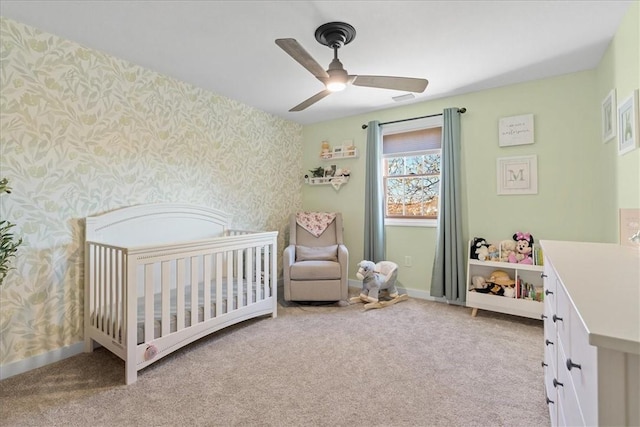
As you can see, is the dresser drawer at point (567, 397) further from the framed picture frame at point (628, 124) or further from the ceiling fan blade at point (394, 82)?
the ceiling fan blade at point (394, 82)

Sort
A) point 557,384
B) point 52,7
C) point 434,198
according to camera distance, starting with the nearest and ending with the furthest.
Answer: point 557,384
point 52,7
point 434,198

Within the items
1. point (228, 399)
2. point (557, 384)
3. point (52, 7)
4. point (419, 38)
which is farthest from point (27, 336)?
point (419, 38)

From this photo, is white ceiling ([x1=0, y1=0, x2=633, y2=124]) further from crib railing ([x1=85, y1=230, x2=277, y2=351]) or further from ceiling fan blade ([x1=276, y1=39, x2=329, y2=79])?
crib railing ([x1=85, y1=230, x2=277, y2=351])

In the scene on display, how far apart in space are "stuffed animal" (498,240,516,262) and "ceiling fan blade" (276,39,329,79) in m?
2.37

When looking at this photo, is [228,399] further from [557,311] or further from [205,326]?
[557,311]

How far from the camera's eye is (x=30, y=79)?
82.0 inches

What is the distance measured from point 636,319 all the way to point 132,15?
8.88 ft

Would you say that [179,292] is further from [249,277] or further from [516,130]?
[516,130]

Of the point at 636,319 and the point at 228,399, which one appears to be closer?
the point at 636,319

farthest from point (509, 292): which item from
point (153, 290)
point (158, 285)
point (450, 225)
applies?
point (158, 285)

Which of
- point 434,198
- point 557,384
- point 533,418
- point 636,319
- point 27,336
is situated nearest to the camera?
point 636,319

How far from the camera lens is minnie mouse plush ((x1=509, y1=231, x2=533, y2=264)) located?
293 cm

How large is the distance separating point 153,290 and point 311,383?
1221 mm

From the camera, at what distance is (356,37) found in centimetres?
222
